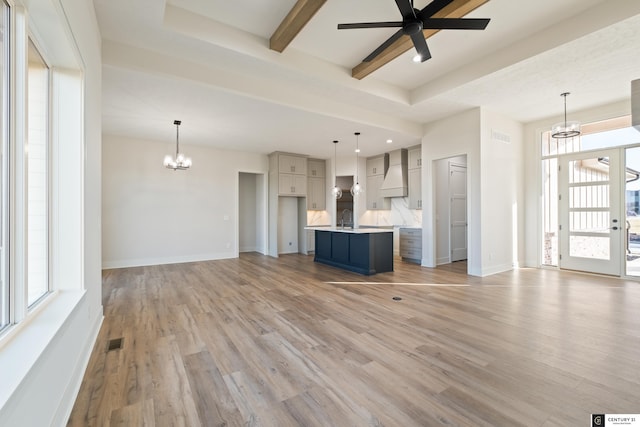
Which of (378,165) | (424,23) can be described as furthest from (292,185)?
(424,23)

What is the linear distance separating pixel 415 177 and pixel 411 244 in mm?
1768

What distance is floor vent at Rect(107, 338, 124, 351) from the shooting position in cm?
250

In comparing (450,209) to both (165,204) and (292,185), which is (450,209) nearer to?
(292,185)

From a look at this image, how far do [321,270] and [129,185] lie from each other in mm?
4830

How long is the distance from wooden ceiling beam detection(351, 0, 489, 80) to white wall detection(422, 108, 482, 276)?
2.54 m

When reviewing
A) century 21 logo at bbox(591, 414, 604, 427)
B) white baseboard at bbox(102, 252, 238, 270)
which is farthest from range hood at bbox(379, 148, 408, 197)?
century 21 logo at bbox(591, 414, 604, 427)

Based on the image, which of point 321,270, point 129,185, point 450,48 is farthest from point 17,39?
point 129,185

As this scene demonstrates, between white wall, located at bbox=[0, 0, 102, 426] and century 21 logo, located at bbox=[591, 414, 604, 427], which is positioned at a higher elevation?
white wall, located at bbox=[0, 0, 102, 426]

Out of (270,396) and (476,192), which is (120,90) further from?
(476,192)

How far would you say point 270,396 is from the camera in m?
1.85

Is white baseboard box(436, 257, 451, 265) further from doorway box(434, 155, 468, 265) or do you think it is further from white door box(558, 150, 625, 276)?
white door box(558, 150, 625, 276)

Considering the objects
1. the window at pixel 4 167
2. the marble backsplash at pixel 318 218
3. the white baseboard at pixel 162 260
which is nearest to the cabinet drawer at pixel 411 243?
the marble backsplash at pixel 318 218

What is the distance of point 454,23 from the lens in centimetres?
266

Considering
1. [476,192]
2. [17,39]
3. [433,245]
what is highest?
[17,39]
